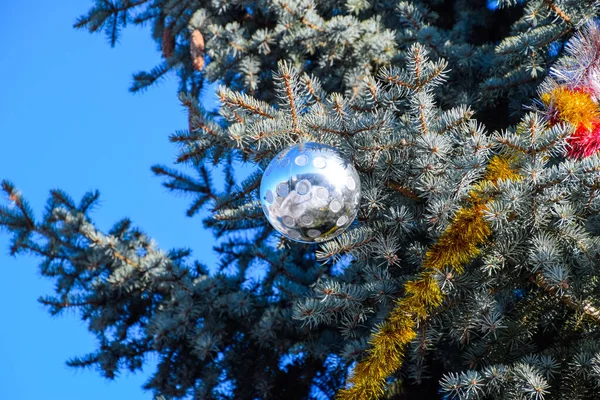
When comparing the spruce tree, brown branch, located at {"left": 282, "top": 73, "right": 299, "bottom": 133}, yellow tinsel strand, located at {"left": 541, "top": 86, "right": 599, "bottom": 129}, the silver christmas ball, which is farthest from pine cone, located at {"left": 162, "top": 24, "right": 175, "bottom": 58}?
yellow tinsel strand, located at {"left": 541, "top": 86, "right": 599, "bottom": 129}

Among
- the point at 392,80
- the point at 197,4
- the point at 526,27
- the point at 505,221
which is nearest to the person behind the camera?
the point at 505,221

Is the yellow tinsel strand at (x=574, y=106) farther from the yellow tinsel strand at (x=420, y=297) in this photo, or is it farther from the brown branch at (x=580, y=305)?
the brown branch at (x=580, y=305)

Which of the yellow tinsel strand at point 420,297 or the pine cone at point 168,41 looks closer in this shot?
the yellow tinsel strand at point 420,297

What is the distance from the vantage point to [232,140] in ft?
4.43

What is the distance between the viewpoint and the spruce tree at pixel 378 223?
47.4 inches

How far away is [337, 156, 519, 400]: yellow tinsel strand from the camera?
119 cm

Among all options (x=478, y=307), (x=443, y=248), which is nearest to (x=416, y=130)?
(x=443, y=248)

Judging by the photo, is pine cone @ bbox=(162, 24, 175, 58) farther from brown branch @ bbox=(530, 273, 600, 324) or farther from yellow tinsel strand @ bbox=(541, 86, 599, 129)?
brown branch @ bbox=(530, 273, 600, 324)

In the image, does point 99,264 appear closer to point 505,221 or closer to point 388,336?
point 388,336

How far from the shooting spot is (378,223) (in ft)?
4.33

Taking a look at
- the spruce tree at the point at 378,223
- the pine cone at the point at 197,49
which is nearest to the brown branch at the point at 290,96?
the spruce tree at the point at 378,223

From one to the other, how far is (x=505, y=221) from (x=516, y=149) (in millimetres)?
121

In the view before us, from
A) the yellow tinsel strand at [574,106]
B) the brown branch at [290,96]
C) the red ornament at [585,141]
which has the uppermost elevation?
the brown branch at [290,96]

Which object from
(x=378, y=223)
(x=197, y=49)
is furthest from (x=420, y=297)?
(x=197, y=49)
